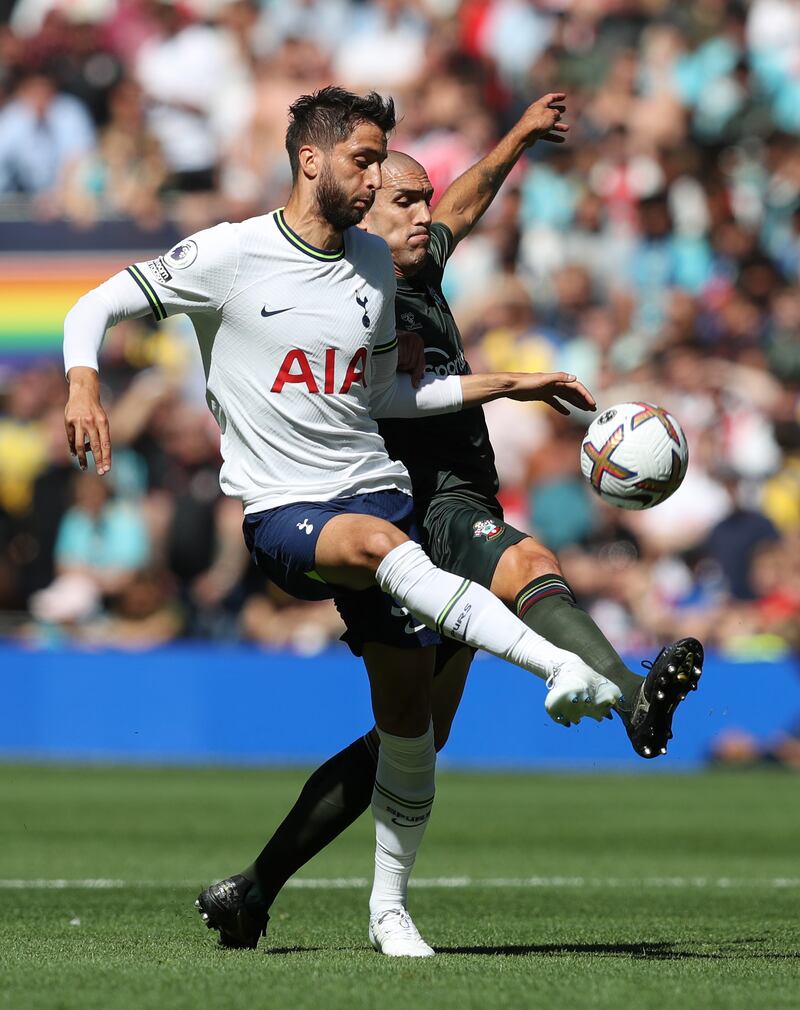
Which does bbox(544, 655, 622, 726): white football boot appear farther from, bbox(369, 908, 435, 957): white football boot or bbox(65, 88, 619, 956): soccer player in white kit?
bbox(369, 908, 435, 957): white football boot

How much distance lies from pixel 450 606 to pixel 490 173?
250cm

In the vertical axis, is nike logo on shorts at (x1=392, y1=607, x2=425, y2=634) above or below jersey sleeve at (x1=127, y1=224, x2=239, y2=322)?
below

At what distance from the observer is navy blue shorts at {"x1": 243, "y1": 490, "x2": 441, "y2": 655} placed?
5.59 metres

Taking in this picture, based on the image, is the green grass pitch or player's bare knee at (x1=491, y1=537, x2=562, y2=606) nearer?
the green grass pitch

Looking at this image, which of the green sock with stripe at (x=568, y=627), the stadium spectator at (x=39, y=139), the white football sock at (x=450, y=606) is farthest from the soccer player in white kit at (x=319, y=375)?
the stadium spectator at (x=39, y=139)

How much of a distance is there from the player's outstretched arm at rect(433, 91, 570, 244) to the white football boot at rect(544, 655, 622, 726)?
8.60 ft

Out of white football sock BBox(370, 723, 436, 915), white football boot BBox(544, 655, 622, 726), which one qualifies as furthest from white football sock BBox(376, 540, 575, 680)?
white football sock BBox(370, 723, 436, 915)

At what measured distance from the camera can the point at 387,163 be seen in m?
6.60

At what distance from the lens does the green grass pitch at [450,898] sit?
16.0 feet

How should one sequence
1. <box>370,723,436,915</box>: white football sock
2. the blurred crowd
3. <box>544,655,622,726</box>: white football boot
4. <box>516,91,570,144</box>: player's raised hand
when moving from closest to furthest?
<box>544,655,622,726</box>: white football boot < <box>370,723,436,915</box>: white football sock < <box>516,91,570,144</box>: player's raised hand < the blurred crowd

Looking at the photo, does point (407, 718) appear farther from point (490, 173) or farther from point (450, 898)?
point (490, 173)

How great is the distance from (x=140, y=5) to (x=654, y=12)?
5810 mm

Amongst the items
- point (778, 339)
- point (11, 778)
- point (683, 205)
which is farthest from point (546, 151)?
point (11, 778)

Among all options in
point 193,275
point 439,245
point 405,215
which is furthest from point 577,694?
point 439,245
